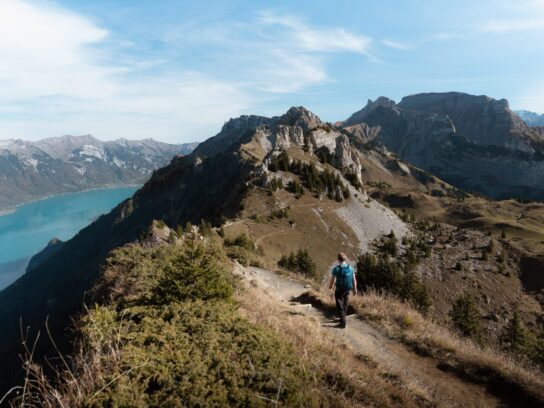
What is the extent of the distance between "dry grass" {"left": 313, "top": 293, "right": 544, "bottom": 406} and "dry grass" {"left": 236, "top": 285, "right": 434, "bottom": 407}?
2.69m

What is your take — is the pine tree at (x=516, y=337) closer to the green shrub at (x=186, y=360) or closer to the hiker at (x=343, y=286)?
the hiker at (x=343, y=286)

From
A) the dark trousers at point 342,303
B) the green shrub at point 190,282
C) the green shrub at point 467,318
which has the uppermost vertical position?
the green shrub at point 190,282

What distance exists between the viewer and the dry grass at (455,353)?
9305mm

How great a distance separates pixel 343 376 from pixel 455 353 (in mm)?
5457

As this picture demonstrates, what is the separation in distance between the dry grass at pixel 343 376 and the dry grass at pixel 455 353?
2.69 meters

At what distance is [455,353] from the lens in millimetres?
11094

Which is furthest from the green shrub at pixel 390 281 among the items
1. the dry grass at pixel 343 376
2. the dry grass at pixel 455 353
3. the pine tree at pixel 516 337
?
the dry grass at pixel 343 376

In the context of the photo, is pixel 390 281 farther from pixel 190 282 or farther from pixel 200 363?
pixel 200 363

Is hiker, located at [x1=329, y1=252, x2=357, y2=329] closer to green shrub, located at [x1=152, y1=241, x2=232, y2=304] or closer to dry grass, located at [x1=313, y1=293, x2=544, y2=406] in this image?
dry grass, located at [x1=313, y1=293, x2=544, y2=406]

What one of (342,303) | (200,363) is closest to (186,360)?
(200,363)

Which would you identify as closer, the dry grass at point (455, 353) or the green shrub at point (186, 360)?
the green shrub at point (186, 360)

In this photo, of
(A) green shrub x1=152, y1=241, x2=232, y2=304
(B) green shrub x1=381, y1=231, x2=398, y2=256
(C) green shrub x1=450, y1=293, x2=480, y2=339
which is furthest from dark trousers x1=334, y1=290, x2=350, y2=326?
(B) green shrub x1=381, y1=231, x2=398, y2=256

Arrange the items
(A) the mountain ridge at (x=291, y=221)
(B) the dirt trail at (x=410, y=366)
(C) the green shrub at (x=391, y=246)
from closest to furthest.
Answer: (B) the dirt trail at (x=410, y=366) < (A) the mountain ridge at (x=291, y=221) < (C) the green shrub at (x=391, y=246)

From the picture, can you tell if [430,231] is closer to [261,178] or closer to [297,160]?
[297,160]
